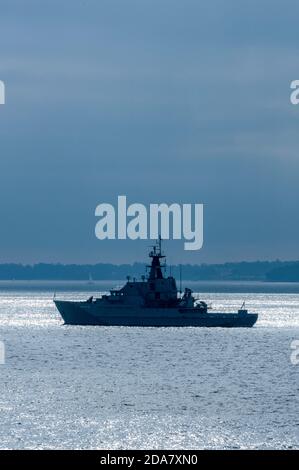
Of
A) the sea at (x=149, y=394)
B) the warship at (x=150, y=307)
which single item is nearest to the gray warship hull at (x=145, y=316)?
the warship at (x=150, y=307)

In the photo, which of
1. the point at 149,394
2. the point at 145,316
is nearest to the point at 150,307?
the point at 145,316

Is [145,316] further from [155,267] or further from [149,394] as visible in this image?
[149,394]

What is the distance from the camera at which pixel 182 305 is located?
144 meters

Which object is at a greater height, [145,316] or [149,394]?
[145,316]

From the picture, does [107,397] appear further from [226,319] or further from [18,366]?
[226,319]

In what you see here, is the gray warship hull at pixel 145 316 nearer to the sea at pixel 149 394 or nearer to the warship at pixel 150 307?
the warship at pixel 150 307

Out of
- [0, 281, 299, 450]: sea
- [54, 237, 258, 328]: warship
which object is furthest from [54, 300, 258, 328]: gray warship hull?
[0, 281, 299, 450]: sea

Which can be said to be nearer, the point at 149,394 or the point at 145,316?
the point at 149,394

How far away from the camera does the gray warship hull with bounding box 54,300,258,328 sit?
14312 cm

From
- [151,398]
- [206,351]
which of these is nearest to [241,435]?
[151,398]

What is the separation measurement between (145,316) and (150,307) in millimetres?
1177

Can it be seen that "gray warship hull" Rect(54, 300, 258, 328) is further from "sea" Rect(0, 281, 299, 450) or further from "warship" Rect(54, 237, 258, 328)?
"sea" Rect(0, 281, 299, 450)

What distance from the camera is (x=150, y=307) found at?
142125mm

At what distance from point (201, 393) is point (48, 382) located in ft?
34.8
